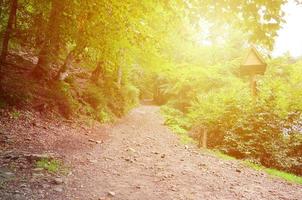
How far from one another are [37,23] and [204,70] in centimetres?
1267

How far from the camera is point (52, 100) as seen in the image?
39.6 feet

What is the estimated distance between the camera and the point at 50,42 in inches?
461

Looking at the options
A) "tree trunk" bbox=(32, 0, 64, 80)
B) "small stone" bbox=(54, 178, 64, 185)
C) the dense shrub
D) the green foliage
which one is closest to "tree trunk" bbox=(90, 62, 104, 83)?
the green foliage

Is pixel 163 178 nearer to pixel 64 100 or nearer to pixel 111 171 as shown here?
pixel 111 171

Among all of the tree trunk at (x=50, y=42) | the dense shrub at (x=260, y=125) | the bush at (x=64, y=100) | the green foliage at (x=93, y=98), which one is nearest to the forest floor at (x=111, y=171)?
the bush at (x=64, y=100)

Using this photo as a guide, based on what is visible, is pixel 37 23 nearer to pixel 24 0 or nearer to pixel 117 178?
pixel 24 0

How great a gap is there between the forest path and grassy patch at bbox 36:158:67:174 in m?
0.31

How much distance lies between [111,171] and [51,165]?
4.37 feet

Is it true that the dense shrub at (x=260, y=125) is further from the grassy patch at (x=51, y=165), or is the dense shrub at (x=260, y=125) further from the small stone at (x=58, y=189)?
the small stone at (x=58, y=189)

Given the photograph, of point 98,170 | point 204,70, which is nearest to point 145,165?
point 98,170

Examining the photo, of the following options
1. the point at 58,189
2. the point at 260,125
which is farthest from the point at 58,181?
the point at 260,125

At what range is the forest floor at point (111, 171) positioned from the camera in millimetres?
5602

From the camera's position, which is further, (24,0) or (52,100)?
(52,100)

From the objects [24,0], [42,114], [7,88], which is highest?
[24,0]
